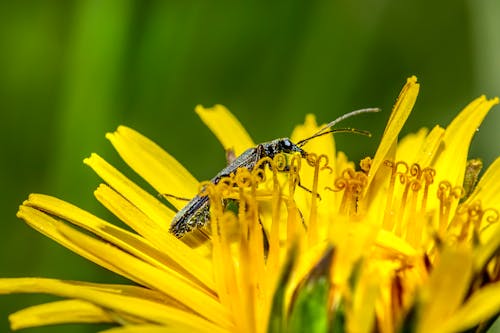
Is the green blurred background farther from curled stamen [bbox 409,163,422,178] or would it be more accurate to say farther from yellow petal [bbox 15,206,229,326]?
yellow petal [bbox 15,206,229,326]

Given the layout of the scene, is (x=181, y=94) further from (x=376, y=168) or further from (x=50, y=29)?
(x=376, y=168)

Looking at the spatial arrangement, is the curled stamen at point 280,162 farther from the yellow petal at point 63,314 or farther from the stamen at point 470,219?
the yellow petal at point 63,314

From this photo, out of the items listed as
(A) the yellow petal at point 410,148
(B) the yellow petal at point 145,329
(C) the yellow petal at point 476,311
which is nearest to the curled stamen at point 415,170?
(A) the yellow petal at point 410,148

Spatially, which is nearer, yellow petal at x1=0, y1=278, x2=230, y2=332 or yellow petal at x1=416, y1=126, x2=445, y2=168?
yellow petal at x1=0, y1=278, x2=230, y2=332

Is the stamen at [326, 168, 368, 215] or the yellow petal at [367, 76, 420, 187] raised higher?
the yellow petal at [367, 76, 420, 187]

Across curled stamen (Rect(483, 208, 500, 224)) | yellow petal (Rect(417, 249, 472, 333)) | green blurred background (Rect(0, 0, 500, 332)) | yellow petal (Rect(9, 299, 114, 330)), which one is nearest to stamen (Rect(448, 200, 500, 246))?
curled stamen (Rect(483, 208, 500, 224))

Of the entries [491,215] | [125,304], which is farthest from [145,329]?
[491,215]

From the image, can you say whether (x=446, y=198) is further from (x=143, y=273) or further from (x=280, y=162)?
(x=143, y=273)
